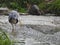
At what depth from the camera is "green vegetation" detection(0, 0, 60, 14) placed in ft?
51.1

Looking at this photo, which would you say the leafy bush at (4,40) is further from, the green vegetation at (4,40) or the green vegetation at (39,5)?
the green vegetation at (39,5)

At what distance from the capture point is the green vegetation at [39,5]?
15.6 m

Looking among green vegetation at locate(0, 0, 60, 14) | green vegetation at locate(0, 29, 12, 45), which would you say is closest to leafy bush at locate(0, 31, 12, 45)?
green vegetation at locate(0, 29, 12, 45)

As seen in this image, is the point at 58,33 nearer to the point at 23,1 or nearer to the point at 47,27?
the point at 47,27

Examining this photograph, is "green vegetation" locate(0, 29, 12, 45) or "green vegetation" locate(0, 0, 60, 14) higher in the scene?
"green vegetation" locate(0, 29, 12, 45)

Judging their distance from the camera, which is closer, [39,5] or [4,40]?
[4,40]

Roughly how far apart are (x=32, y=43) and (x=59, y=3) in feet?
26.4

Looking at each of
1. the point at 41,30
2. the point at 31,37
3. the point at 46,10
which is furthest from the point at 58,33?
the point at 46,10

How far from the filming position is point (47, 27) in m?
11.2

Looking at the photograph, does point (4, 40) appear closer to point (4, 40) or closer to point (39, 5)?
point (4, 40)

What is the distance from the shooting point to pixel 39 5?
16453 mm

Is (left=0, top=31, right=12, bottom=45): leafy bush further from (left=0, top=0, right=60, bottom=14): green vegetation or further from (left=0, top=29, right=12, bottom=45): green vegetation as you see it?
(left=0, top=0, right=60, bottom=14): green vegetation

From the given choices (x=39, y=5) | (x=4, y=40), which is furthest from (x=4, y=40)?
(x=39, y=5)

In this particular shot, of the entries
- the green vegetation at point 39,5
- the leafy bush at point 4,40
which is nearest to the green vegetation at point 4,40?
the leafy bush at point 4,40
